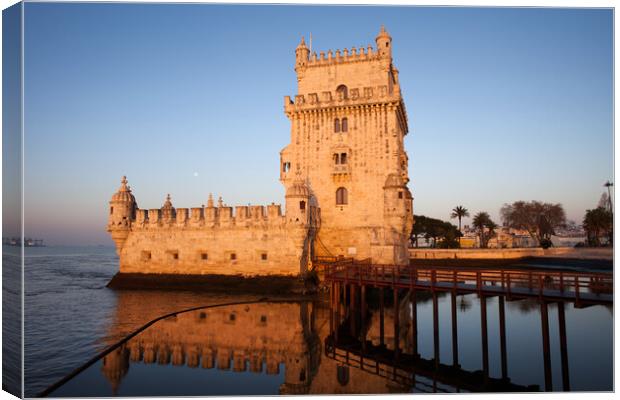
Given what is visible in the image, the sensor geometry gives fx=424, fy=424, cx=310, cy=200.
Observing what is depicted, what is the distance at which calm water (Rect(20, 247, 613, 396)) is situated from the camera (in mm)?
13680

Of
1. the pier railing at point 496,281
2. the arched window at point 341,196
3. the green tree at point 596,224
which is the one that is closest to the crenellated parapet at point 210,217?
Result: the arched window at point 341,196

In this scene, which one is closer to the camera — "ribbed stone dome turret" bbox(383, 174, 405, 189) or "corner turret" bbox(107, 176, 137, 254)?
"ribbed stone dome turret" bbox(383, 174, 405, 189)

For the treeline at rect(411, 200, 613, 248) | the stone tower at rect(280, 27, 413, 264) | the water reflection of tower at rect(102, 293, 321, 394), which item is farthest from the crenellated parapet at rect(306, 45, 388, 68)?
the treeline at rect(411, 200, 613, 248)

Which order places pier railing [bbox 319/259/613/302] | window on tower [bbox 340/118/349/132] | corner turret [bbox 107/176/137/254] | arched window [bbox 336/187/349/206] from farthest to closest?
corner turret [bbox 107/176/137/254] → window on tower [bbox 340/118/349/132] → arched window [bbox 336/187/349/206] → pier railing [bbox 319/259/613/302]

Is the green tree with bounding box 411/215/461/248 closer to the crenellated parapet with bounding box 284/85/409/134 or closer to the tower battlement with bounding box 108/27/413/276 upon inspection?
the tower battlement with bounding box 108/27/413/276

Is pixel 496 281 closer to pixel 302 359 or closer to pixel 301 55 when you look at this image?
pixel 302 359

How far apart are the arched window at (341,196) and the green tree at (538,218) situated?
4359 centimetres

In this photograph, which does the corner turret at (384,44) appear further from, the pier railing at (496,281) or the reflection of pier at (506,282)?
the reflection of pier at (506,282)

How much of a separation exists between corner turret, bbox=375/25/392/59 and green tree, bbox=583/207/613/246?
885 inches

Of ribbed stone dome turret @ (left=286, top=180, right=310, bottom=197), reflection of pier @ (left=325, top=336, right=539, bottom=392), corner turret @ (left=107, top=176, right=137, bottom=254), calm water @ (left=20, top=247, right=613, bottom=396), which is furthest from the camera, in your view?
corner turret @ (left=107, top=176, right=137, bottom=254)

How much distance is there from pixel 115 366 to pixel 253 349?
5.08 meters

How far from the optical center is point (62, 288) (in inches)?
1409

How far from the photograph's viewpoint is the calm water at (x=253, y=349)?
13.7 meters

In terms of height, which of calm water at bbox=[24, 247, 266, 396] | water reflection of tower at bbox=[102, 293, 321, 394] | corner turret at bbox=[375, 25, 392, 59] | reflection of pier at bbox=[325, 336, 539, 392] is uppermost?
corner turret at bbox=[375, 25, 392, 59]
